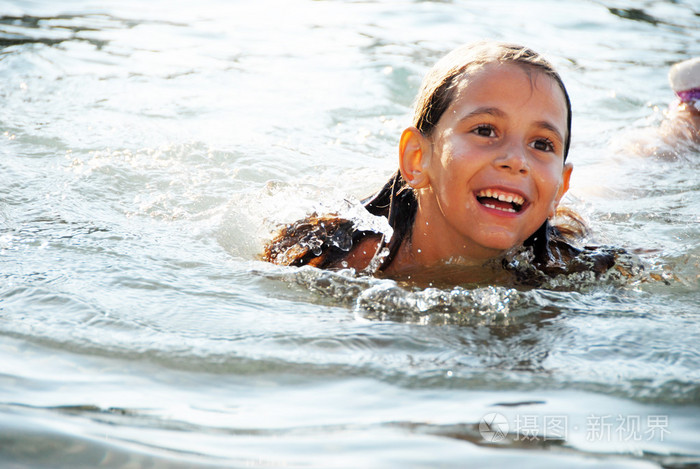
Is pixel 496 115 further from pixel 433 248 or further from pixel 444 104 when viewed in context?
pixel 433 248

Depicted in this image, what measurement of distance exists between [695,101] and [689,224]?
1.45 meters

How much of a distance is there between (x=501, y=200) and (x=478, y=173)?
152 millimetres

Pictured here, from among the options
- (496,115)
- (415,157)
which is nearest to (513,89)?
(496,115)

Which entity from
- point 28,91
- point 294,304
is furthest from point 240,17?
point 294,304

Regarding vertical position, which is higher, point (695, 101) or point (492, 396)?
point (695, 101)

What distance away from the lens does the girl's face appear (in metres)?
3.14

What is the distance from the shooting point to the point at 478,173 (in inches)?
124

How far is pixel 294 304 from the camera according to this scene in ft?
9.87

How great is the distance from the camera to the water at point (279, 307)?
2020 mm

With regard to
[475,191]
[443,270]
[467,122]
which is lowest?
[443,270]

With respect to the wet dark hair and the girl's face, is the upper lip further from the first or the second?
the wet dark hair

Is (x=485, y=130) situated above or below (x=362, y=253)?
above

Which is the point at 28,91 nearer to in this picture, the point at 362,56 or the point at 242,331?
the point at 362,56

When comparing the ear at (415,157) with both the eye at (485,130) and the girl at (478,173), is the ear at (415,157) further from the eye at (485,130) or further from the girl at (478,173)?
the eye at (485,130)
